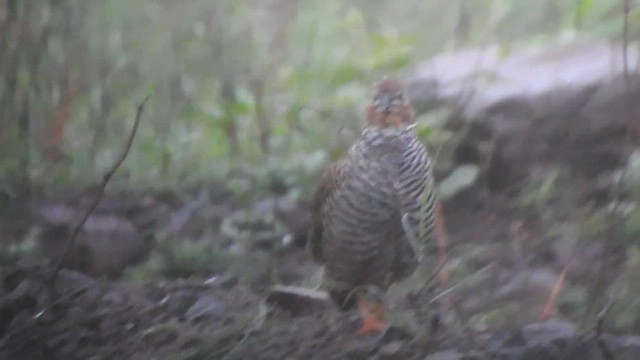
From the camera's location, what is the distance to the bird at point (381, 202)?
235 centimetres

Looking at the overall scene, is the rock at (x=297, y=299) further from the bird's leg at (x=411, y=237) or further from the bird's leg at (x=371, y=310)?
the bird's leg at (x=411, y=237)

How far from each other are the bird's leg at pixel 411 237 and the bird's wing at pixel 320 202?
0.23 m

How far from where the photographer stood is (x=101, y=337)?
1.81 metres

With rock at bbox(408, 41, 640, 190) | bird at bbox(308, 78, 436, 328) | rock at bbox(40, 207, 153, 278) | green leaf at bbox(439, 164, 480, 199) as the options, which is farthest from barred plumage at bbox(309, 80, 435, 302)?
rock at bbox(40, 207, 153, 278)

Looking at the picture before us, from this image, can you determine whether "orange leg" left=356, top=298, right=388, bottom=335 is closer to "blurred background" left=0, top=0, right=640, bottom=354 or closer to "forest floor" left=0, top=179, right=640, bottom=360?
"forest floor" left=0, top=179, right=640, bottom=360

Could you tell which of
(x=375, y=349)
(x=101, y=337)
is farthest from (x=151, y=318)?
(x=375, y=349)

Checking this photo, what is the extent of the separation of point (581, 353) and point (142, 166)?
152cm

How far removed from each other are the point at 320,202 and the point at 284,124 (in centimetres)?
44

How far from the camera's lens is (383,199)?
238 cm

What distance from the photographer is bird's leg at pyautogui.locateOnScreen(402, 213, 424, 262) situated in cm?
235

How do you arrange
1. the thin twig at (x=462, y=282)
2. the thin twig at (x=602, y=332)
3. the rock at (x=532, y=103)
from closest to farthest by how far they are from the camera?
1. the thin twig at (x=602, y=332)
2. the thin twig at (x=462, y=282)
3. the rock at (x=532, y=103)

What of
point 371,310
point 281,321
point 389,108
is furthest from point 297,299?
point 389,108

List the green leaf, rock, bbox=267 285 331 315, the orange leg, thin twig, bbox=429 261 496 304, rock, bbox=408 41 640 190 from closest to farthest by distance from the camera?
the orange leg, thin twig, bbox=429 261 496 304, rock, bbox=267 285 331 315, the green leaf, rock, bbox=408 41 640 190

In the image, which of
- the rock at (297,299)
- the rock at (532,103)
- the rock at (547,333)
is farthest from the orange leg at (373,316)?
the rock at (532,103)
